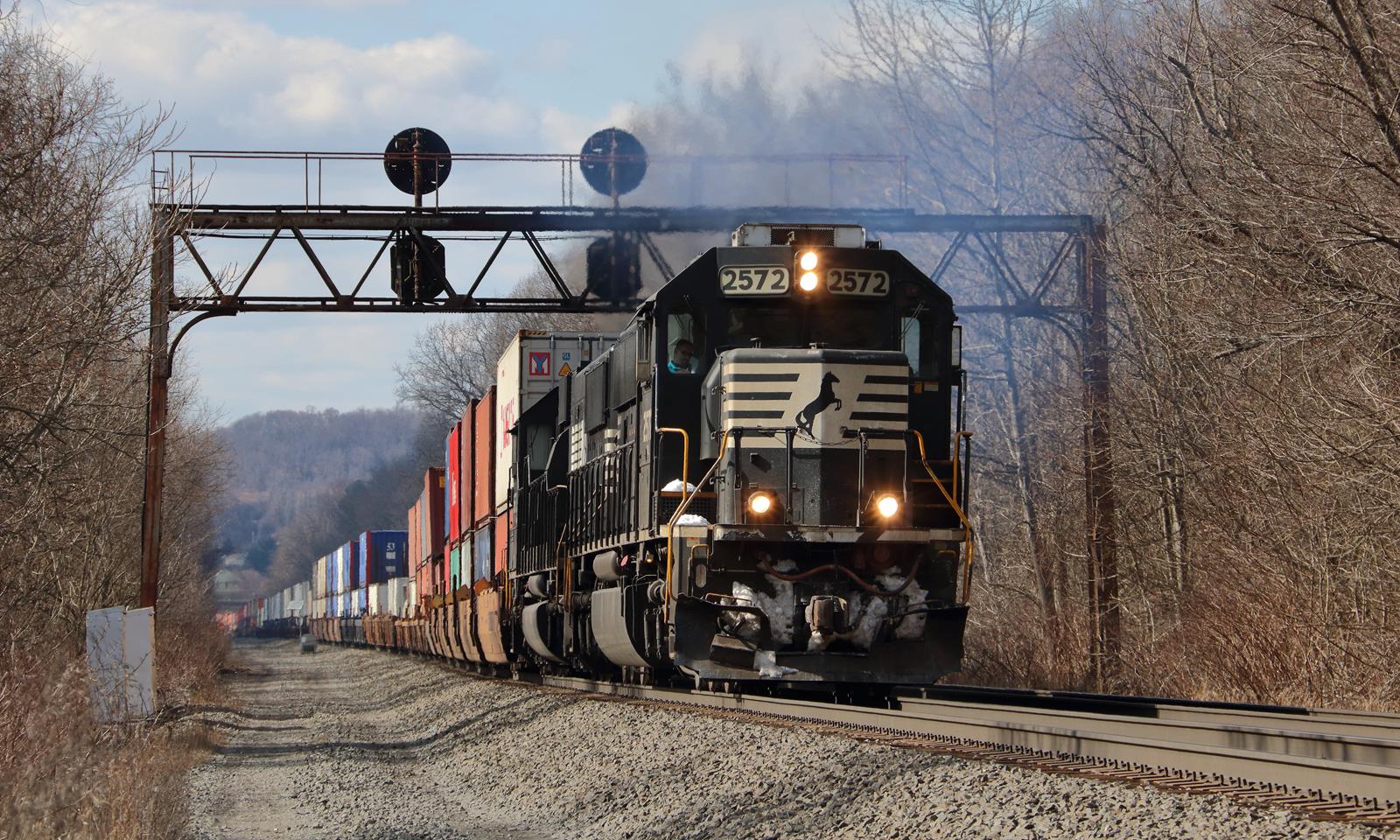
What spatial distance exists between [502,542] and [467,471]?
4710 mm

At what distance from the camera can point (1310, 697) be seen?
12.7 metres

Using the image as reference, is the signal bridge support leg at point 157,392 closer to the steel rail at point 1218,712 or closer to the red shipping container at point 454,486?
the red shipping container at point 454,486

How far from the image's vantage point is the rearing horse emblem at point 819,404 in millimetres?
11234

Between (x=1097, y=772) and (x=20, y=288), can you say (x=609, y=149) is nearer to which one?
(x=20, y=288)

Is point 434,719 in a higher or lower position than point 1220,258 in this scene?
lower

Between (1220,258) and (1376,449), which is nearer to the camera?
(1376,449)

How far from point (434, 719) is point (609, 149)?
8.09 m

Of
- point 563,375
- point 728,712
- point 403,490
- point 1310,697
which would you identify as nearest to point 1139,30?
point 563,375

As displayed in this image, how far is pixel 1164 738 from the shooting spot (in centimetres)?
818

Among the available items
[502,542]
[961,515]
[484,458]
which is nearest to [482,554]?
[484,458]

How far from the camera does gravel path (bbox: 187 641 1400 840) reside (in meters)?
6.13

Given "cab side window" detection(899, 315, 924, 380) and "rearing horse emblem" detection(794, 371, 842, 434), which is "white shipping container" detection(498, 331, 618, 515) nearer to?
"cab side window" detection(899, 315, 924, 380)

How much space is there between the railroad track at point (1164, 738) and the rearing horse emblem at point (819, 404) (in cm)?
213

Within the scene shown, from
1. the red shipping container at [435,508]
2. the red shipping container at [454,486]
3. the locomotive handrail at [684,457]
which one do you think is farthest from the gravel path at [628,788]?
the red shipping container at [435,508]
